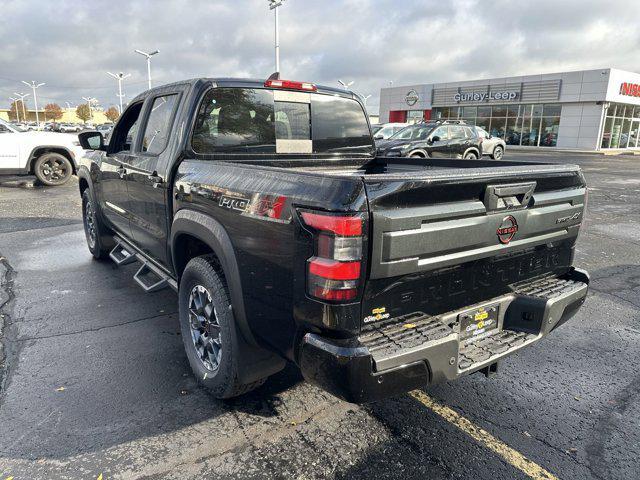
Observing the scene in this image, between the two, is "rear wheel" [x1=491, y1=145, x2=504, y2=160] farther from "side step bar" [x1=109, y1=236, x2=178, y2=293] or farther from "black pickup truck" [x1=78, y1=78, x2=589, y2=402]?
"side step bar" [x1=109, y1=236, x2=178, y2=293]

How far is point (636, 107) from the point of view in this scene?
35875mm

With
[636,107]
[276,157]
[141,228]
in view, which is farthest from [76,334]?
[636,107]

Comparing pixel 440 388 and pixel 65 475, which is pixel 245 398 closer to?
pixel 65 475

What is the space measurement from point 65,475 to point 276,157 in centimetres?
249

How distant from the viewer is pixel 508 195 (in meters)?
2.51

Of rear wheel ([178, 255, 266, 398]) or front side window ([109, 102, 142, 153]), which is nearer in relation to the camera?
rear wheel ([178, 255, 266, 398])

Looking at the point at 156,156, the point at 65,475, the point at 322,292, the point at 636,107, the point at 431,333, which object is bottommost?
the point at 65,475

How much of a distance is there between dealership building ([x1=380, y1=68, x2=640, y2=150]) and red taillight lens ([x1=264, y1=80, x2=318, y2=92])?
34463 millimetres

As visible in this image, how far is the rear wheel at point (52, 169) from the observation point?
40.3 feet

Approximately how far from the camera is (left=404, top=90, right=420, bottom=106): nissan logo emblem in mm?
43062

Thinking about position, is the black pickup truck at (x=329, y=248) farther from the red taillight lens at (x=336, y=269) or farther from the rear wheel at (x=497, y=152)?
the rear wheel at (x=497, y=152)

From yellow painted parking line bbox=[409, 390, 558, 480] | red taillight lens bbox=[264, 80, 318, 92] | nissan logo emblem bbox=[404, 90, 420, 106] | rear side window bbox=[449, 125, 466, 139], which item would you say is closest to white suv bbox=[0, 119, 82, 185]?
red taillight lens bbox=[264, 80, 318, 92]

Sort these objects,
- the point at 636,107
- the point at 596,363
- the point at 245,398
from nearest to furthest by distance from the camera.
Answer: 1. the point at 245,398
2. the point at 596,363
3. the point at 636,107

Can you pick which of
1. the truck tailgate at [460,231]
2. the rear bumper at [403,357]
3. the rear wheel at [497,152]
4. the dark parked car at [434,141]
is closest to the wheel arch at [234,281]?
the rear bumper at [403,357]
